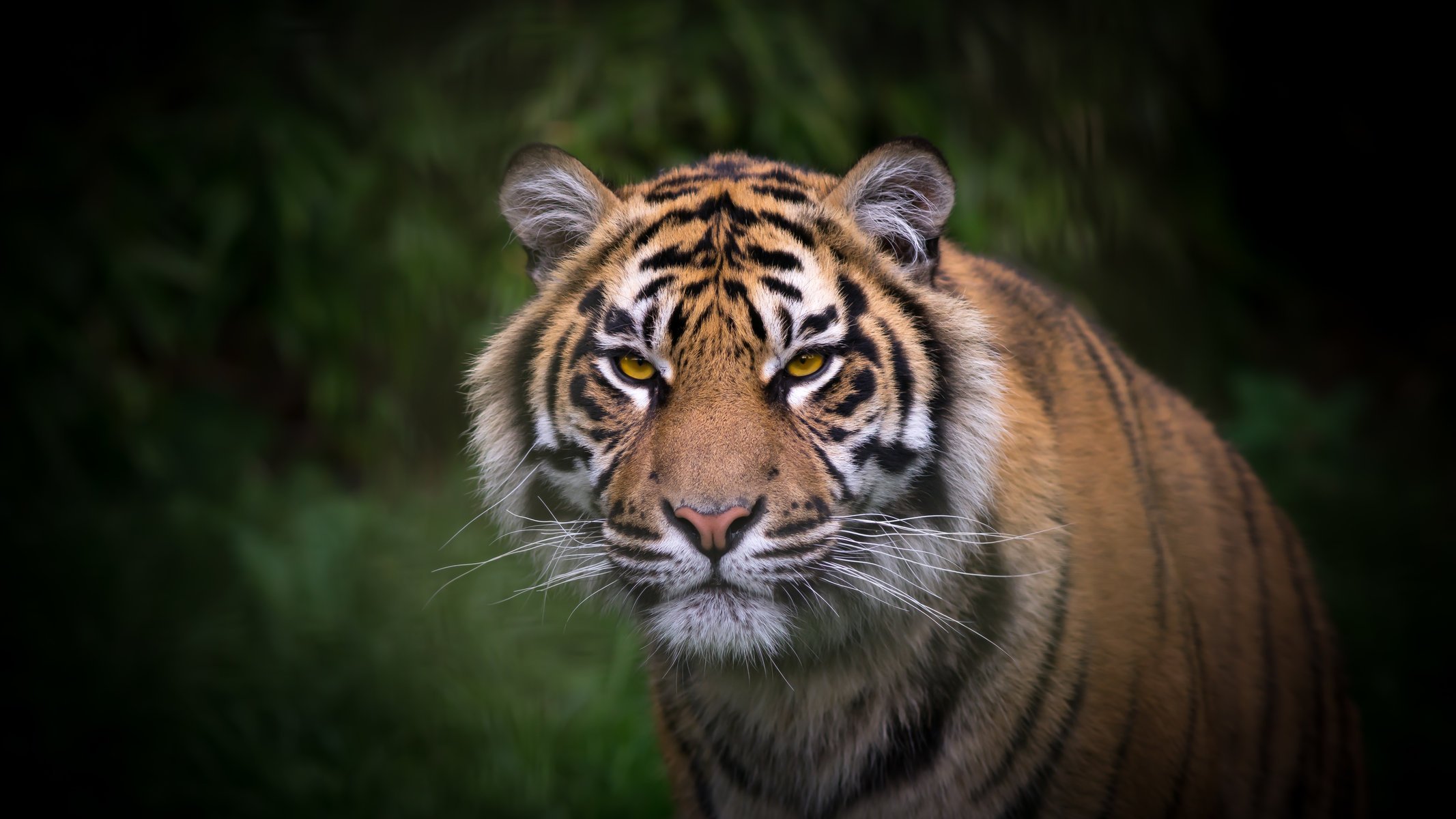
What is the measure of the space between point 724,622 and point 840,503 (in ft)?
0.70

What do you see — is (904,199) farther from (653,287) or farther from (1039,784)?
(1039,784)

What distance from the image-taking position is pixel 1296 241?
12.3 feet

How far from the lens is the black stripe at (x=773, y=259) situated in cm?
143

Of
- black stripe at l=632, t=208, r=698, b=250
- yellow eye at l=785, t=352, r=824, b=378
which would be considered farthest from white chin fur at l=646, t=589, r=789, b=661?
black stripe at l=632, t=208, r=698, b=250

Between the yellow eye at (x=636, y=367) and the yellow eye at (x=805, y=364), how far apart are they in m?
0.18

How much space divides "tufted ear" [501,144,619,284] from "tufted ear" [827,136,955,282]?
1.16 ft

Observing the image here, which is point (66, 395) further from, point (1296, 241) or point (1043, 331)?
point (1296, 241)

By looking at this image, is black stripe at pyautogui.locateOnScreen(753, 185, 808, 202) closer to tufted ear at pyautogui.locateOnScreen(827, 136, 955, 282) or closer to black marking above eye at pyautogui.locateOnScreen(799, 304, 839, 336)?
tufted ear at pyautogui.locateOnScreen(827, 136, 955, 282)

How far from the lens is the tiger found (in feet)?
4.44

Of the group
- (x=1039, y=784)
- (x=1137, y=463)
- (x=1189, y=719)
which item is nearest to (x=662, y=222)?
(x=1137, y=463)

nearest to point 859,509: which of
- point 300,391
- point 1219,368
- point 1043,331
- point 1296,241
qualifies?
point 1043,331

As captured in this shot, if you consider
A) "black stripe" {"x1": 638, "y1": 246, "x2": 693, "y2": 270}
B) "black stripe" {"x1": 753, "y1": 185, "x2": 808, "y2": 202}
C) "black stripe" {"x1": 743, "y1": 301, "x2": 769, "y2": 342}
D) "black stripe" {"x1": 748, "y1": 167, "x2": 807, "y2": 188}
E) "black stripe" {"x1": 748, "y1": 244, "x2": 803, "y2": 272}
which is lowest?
"black stripe" {"x1": 743, "y1": 301, "x2": 769, "y2": 342}

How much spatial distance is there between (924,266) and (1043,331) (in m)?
0.30

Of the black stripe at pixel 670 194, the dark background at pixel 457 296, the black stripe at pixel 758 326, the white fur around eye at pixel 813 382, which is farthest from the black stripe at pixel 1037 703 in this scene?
the dark background at pixel 457 296
